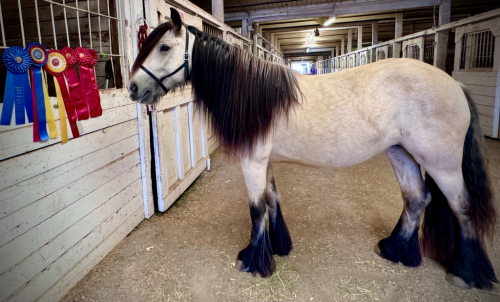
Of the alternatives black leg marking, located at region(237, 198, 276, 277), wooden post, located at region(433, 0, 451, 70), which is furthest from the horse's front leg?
wooden post, located at region(433, 0, 451, 70)

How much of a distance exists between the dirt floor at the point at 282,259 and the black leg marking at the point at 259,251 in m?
0.05

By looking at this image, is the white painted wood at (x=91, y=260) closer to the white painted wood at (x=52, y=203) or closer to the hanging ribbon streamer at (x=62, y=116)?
the white painted wood at (x=52, y=203)

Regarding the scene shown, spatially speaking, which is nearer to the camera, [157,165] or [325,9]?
[157,165]

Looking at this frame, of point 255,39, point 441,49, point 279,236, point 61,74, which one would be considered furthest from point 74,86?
point 255,39

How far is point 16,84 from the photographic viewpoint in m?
1.45

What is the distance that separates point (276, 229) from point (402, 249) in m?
0.88

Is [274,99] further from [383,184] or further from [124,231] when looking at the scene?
[383,184]

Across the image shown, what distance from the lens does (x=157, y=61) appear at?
168 cm

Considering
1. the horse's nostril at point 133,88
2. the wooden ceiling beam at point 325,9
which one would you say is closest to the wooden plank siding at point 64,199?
the horse's nostril at point 133,88

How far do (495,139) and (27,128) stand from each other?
6655mm

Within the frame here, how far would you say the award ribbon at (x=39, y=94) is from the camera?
1529 mm

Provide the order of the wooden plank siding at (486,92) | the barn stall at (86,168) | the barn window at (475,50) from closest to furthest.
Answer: the barn stall at (86,168) < the wooden plank siding at (486,92) < the barn window at (475,50)

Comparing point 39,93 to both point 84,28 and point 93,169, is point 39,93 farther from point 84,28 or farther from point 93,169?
point 84,28

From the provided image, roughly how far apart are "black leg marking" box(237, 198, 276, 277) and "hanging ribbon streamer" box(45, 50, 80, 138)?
123 centimetres
